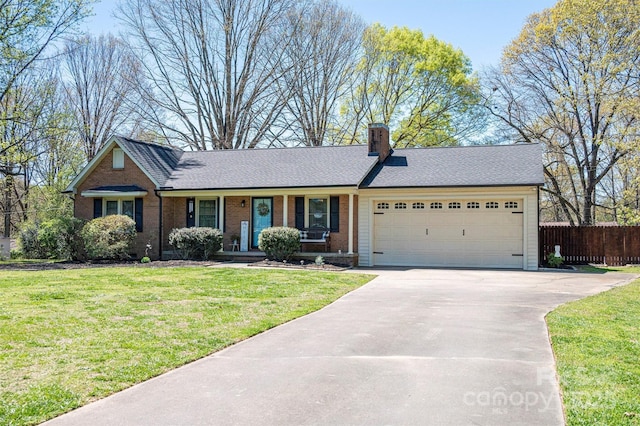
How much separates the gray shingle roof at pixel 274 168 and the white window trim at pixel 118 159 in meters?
1.95

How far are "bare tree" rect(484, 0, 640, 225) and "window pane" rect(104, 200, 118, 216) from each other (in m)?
17.0

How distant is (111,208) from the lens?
22656mm

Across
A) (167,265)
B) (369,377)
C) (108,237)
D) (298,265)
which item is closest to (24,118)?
(108,237)

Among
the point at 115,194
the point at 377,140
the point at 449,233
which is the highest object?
the point at 377,140

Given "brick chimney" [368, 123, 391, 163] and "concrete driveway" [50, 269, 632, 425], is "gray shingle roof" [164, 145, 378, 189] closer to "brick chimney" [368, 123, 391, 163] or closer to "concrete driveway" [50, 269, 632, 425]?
"brick chimney" [368, 123, 391, 163]

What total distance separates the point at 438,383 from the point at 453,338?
208cm

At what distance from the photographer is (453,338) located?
24.5 ft

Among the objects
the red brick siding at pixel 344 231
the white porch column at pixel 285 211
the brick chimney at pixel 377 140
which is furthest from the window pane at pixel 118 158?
the brick chimney at pixel 377 140

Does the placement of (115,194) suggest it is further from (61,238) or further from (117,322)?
(117,322)

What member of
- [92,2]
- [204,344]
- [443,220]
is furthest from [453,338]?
[92,2]

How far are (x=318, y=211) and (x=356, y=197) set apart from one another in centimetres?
148

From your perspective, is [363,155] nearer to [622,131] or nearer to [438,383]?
[622,131]

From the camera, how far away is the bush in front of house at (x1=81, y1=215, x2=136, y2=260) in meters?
19.9

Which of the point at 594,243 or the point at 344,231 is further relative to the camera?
the point at 594,243
